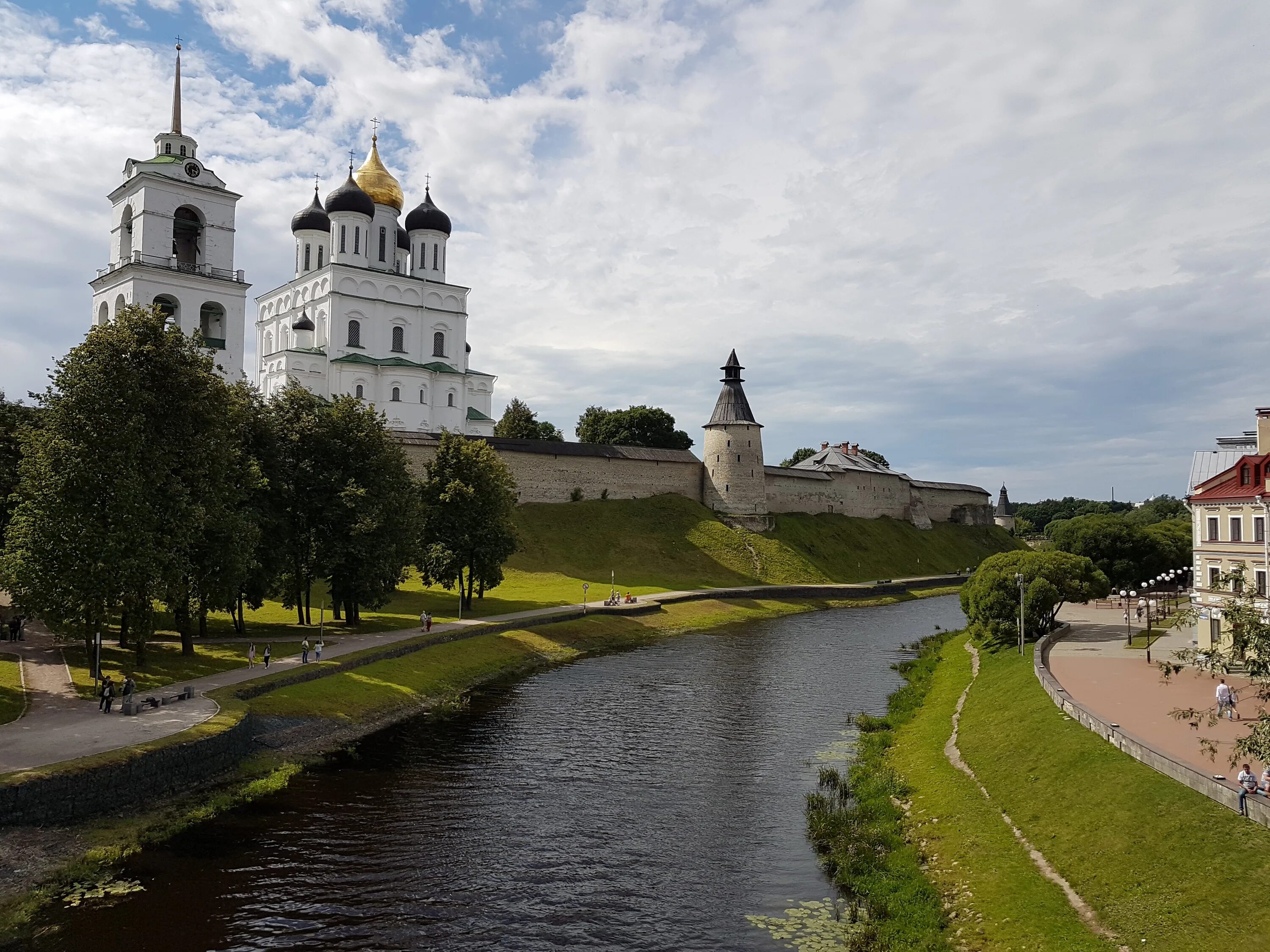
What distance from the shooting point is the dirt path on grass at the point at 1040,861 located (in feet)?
37.9

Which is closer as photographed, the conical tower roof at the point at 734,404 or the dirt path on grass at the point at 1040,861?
the dirt path on grass at the point at 1040,861

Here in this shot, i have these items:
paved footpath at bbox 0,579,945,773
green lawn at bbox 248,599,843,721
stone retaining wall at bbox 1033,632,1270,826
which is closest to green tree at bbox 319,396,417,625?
paved footpath at bbox 0,579,945,773

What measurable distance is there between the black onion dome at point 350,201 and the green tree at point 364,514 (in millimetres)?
35754

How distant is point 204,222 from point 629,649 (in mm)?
32384

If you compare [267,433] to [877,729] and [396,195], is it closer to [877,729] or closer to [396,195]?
[877,729]

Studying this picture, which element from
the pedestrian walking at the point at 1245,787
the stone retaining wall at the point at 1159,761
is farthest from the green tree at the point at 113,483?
the pedestrian walking at the point at 1245,787

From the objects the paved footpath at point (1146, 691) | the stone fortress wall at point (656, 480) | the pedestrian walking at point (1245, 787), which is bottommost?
the paved footpath at point (1146, 691)

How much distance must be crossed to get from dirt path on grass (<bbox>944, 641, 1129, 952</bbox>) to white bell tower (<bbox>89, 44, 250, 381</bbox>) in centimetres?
4069

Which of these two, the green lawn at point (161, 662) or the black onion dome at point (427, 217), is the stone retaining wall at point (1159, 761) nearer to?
the green lawn at point (161, 662)

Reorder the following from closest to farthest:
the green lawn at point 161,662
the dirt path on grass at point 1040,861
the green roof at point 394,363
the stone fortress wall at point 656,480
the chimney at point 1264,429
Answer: the dirt path on grass at point 1040,861
the green lawn at point 161,662
the chimney at point 1264,429
the stone fortress wall at point 656,480
the green roof at point 394,363

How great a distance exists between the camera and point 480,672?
31156 mm

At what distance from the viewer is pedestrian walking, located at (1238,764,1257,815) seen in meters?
12.6

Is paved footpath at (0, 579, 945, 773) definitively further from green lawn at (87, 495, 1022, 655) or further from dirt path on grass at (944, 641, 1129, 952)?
dirt path on grass at (944, 641, 1129, 952)

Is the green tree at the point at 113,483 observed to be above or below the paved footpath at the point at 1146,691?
above
